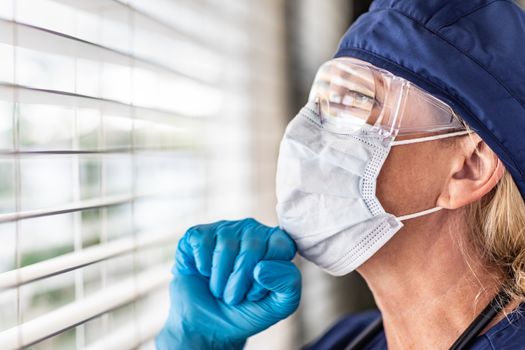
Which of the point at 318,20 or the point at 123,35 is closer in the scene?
the point at 123,35

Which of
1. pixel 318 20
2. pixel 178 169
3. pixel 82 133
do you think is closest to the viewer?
pixel 82 133

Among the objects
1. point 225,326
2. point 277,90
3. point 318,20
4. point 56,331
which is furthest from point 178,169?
point 318,20

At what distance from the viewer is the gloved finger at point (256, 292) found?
108cm

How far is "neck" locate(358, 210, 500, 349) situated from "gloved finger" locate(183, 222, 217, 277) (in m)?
0.33

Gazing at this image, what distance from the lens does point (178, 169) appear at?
4.34 feet

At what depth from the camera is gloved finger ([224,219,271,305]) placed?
1055 millimetres

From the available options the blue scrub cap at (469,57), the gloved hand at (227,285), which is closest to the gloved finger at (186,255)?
the gloved hand at (227,285)

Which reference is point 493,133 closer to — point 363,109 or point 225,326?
point 363,109

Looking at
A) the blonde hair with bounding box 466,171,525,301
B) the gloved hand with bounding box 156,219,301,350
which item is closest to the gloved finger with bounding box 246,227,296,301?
the gloved hand with bounding box 156,219,301,350

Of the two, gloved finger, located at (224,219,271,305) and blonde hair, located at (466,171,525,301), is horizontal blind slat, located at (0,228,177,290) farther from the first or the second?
blonde hair, located at (466,171,525,301)

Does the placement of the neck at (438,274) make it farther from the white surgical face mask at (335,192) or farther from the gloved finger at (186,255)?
the gloved finger at (186,255)

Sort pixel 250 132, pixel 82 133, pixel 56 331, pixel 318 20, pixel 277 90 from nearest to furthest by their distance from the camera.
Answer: pixel 56 331 < pixel 82 133 < pixel 250 132 < pixel 277 90 < pixel 318 20

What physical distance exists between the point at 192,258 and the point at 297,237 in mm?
215

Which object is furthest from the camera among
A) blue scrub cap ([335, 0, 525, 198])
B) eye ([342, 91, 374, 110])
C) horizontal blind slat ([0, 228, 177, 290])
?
eye ([342, 91, 374, 110])
